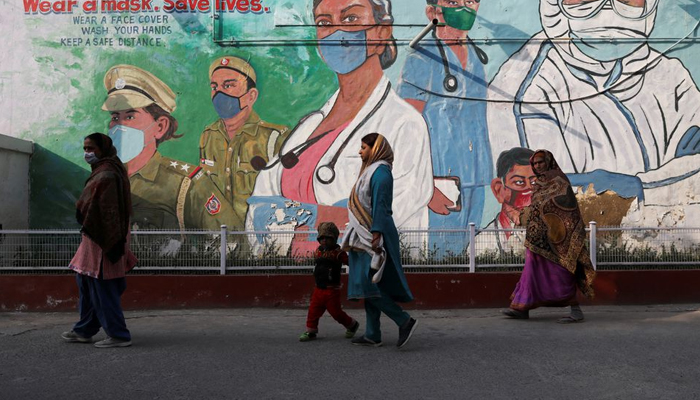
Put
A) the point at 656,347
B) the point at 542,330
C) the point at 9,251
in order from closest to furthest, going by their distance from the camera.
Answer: the point at 656,347
the point at 542,330
the point at 9,251

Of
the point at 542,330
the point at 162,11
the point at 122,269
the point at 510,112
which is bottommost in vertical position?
the point at 542,330

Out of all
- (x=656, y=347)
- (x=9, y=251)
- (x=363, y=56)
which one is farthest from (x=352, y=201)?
(x=363, y=56)

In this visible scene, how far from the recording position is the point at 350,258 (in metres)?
5.28

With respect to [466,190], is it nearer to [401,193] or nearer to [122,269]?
[401,193]

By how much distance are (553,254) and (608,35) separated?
16.0 ft

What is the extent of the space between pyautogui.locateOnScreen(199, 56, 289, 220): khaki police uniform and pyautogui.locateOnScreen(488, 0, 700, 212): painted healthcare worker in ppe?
3.33 m

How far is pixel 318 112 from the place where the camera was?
9.74 meters

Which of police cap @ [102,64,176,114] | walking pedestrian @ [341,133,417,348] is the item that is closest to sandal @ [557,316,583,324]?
walking pedestrian @ [341,133,417,348]

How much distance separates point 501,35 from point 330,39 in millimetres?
2564

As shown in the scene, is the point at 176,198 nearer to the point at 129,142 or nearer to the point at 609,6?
the point at 129,142

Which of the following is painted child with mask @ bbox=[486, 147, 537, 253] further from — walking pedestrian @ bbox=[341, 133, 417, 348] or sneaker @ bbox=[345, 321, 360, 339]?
walking pedestrian @ bbox=[341, 133, 417, 348]

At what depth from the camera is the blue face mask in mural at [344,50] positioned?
9758 mm

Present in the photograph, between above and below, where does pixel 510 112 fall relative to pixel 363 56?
below

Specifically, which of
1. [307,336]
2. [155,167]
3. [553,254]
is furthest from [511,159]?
[307,336]
